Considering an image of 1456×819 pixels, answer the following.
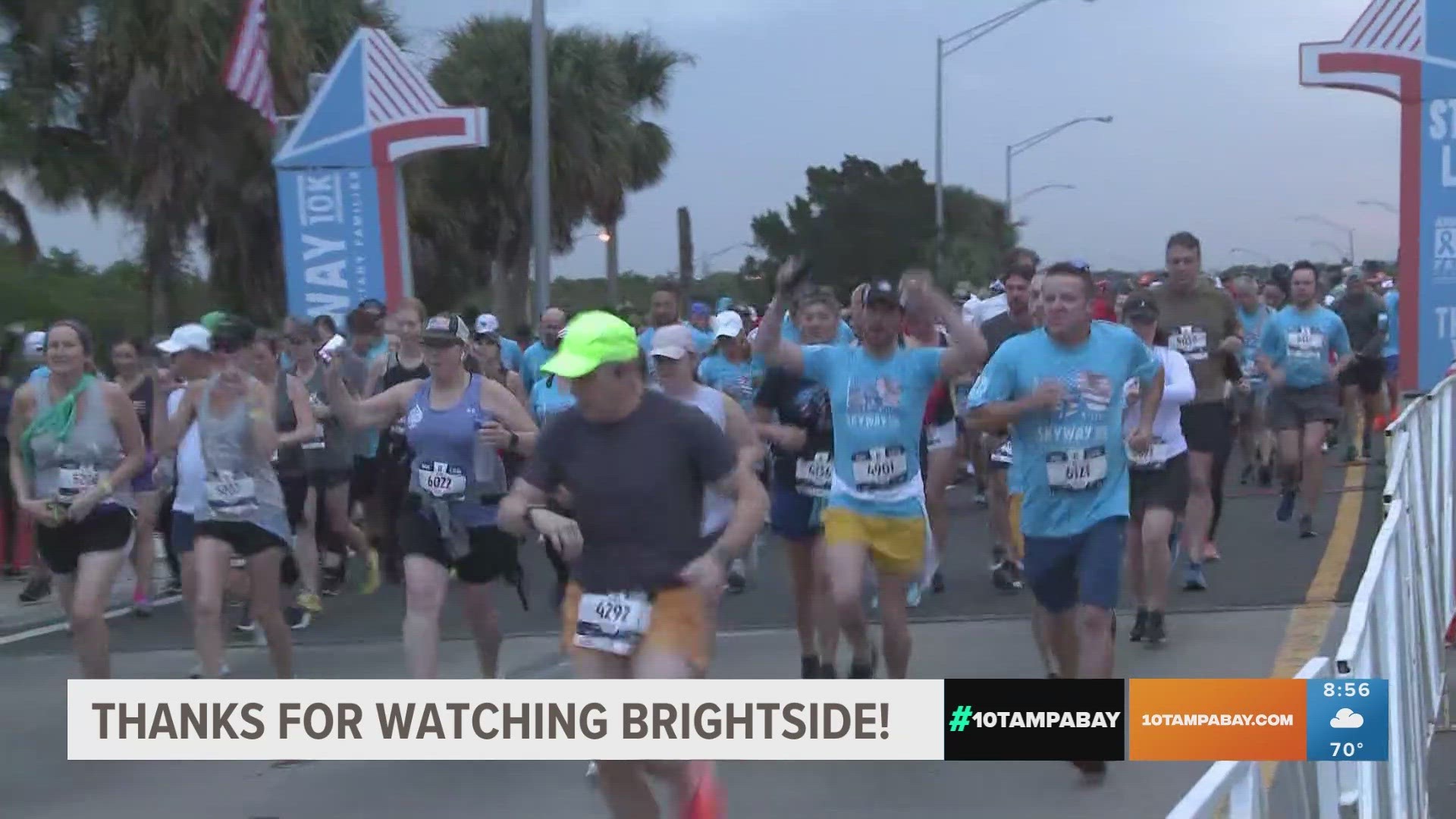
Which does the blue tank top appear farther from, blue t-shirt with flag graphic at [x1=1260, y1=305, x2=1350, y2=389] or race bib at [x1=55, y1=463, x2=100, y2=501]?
blue t-shirt with flag graphic at [x1=1260, y1=305, x2=1350, y2=389]

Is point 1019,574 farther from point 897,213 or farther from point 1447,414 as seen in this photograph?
point 897,213

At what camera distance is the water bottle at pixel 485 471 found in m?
7.64

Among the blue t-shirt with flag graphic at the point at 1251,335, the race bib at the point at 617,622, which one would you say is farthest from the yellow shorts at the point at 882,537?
the blue t-shirt with flag graphic at the point at 1251,335

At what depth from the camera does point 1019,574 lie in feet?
38.1

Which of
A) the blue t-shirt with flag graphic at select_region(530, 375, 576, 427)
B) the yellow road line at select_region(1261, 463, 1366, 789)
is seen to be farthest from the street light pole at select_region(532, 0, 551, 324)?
the yellow road line at select_region(1261, 463, 1366, 789)

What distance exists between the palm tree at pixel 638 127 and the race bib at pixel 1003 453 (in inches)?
983

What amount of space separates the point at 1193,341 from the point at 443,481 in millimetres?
4608

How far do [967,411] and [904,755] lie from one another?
127cm

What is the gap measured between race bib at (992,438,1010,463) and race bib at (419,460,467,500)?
4499 mm

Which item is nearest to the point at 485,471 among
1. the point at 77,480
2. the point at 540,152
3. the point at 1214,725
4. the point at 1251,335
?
the point at 77,480

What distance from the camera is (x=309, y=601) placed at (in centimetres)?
1168

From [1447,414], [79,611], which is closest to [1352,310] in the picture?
[1447,414]

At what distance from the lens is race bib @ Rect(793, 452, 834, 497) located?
862cm

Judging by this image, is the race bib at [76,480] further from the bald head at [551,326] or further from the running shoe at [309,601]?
the bald head at [551,326]
